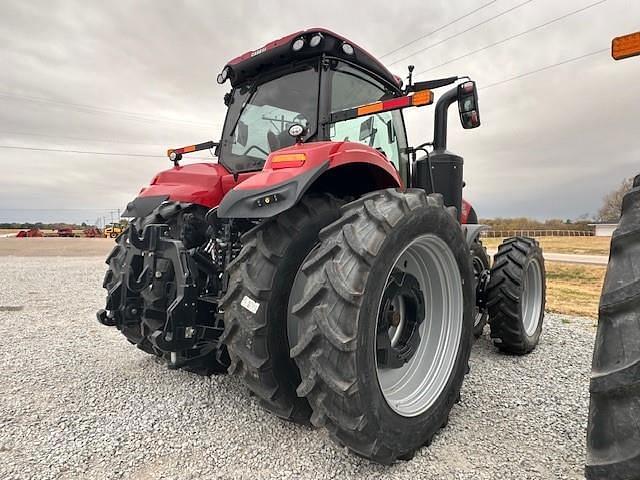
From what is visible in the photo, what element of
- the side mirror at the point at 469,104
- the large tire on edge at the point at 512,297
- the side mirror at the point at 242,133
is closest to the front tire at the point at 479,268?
the large tire on edge at the point at 512,297

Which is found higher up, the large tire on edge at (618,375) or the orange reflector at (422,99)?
the orange reflector at (422,99)

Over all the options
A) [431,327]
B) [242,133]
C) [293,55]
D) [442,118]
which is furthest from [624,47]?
[242,133]

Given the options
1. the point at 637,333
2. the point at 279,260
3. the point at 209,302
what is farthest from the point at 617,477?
the point at 209,302

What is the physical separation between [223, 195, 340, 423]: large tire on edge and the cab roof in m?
1.27

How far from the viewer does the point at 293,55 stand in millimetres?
2928

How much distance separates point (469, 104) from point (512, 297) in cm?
179

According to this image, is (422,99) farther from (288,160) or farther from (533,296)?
(533,296)

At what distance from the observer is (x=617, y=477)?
1.03 metres

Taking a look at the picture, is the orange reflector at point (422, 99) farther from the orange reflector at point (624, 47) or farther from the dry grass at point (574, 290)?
the dry grass at point (574, 290)

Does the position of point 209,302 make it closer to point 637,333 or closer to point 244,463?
point 244,463

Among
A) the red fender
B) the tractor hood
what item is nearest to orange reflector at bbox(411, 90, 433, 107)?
the red fender

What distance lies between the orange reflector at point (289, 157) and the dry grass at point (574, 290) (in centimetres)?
350

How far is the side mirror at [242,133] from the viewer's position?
3.44m

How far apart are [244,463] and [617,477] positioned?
164 centimetres
